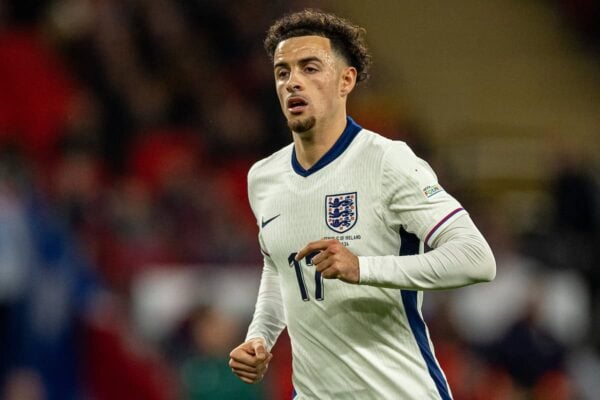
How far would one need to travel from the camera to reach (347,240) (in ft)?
13.0

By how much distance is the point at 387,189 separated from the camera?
3908mm

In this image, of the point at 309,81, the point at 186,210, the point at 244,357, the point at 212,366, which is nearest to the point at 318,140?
the point at 309,81

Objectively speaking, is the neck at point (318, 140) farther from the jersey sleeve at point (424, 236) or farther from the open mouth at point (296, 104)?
the jersey sleeve at point (424, 236)

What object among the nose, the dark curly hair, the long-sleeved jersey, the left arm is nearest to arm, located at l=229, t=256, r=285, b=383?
the long-sleeved jersey

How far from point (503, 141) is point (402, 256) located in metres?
9.22

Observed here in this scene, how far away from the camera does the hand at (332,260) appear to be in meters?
3.58

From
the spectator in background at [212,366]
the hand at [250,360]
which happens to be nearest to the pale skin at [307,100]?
the hand at [250,360]

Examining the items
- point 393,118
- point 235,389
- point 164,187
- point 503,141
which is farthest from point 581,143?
point 235,389

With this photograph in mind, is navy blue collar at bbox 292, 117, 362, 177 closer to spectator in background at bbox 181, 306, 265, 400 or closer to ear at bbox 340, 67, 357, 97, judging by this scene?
ear at bbox 340, 67, 357, 97

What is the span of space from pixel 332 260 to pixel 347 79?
0.96m

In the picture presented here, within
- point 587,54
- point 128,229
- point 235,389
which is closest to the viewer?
point 235,389

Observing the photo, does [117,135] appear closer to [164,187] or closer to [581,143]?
[164,187]

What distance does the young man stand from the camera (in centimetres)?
372

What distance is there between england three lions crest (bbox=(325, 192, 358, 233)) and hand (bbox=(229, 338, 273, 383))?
514mm
